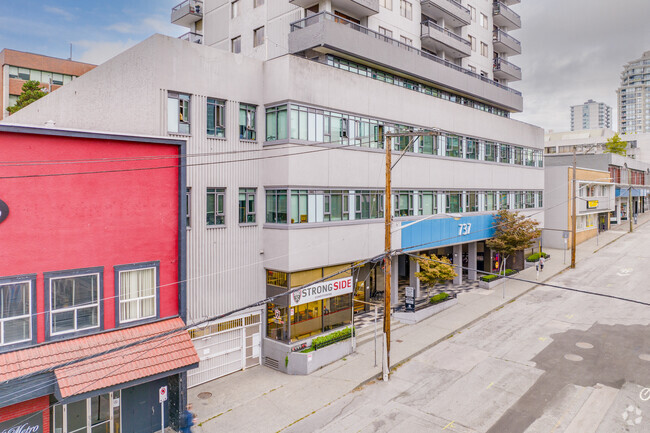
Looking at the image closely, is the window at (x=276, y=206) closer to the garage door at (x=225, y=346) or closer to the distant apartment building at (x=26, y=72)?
the garage door at (x=225, y=346)

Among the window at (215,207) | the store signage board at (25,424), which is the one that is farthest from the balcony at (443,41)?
the store signage board at (25,424)

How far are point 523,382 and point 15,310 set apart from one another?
1955 centimetres

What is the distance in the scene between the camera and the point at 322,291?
2319cm

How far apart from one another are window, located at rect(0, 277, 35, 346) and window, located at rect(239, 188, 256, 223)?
9.54m

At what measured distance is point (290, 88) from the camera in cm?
2173

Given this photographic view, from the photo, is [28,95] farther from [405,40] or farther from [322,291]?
[322,291]

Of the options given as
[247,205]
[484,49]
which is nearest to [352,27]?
[247,205]

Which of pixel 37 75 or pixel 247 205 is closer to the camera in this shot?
pixel 247 205

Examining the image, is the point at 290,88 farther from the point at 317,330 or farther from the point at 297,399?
the point at 297,399

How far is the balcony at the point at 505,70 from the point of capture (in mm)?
44594

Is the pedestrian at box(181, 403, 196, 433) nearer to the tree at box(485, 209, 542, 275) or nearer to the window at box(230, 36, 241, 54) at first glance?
the window at box(230, 36, 241, 54)

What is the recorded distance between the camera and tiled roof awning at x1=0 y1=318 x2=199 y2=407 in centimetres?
1345

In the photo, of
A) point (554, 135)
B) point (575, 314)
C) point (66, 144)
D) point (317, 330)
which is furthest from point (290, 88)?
point (554, 135)

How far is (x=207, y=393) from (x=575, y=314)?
76.9ft
